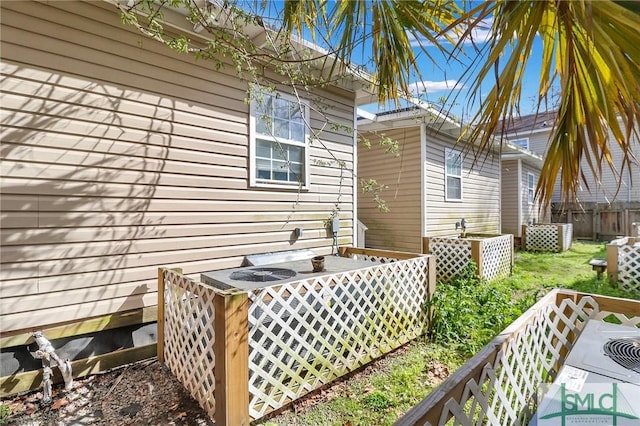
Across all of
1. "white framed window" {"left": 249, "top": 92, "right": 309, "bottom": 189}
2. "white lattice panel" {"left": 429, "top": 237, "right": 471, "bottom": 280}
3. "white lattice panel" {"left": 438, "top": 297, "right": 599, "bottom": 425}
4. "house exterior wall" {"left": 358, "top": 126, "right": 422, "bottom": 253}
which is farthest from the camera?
"house exterior wall" {"left": 358, "top": 126, "right": 422, "bottom": 253}

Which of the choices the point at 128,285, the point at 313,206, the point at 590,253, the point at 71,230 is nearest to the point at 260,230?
the point at 313,206

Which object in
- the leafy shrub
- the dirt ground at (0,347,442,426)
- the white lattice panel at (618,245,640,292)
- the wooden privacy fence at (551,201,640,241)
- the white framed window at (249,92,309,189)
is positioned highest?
the white framed window at (249,92,309,189)

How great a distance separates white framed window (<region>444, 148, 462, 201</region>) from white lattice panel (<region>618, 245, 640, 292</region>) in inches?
148

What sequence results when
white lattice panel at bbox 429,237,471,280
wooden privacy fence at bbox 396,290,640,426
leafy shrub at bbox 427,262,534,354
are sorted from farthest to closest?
1. white lattice panel at bbox 429,237,471,280
2. leafy shrub at bbox 427,262,534,354
3. wooden privacy fence at bbox 396,290,640,426

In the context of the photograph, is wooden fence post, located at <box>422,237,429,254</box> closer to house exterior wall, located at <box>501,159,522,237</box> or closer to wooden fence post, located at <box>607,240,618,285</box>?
wooden fence post, located at <box>607,240,618,285</box>

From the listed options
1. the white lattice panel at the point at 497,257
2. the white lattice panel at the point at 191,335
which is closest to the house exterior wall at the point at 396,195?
the white lattice panel at the point at 497,257

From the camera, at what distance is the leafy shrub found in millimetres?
4023

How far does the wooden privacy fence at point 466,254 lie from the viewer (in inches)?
266

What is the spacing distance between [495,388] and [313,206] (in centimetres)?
400

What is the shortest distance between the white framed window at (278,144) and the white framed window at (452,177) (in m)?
5.11

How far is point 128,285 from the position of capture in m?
3.54

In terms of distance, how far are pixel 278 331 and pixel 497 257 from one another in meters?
6.20

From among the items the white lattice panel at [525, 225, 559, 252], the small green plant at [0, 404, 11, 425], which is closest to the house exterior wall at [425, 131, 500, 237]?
the white lattice panel at [525, 225, 559, 252]

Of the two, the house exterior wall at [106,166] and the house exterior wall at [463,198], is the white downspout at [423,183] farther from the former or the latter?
the house exterior wall at [106,166]
